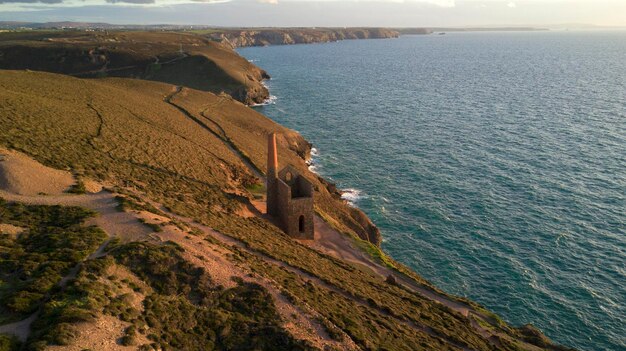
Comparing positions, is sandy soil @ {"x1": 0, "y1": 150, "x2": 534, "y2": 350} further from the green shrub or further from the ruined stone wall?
the ruined stone wall

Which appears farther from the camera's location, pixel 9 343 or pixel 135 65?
pixel 135 65

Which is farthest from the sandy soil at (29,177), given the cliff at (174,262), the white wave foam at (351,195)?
the white wave foam at (351,195)

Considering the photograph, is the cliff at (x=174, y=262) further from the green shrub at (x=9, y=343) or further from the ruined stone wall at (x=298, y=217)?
→ the ruined stone wall at (x=298, y=217)

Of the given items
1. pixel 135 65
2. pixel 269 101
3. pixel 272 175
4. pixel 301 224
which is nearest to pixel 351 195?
pixel 301 224

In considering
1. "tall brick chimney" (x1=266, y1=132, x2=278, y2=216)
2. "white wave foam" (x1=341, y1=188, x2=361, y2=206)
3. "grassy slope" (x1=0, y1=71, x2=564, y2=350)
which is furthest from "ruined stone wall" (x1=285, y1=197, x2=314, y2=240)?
"white wave foam" (x1=341, y1=188, x2=361, y2=206)

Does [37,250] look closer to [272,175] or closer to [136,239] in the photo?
[136,239]
